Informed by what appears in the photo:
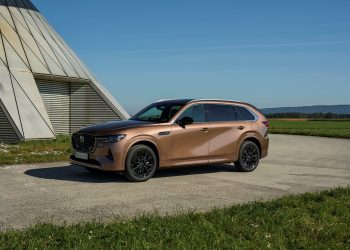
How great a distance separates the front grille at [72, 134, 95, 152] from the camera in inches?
347

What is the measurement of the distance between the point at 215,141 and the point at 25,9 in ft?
55.5

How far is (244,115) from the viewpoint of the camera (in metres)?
10.9

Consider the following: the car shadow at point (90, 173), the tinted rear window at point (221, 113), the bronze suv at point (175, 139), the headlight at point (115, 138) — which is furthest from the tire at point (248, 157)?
the headlight at point (115, 138)

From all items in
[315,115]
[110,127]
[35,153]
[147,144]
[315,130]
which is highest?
[110,127]

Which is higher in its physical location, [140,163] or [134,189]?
[140,163]

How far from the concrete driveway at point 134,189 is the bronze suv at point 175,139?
0.36 m

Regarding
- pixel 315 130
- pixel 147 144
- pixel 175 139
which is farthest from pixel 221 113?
pixel 315 130

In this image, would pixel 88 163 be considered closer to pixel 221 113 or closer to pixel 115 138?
pixel 115 138

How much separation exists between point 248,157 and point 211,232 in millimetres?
5830

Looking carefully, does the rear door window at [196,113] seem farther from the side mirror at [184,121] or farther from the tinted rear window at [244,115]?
the tinted rear window at [244,115]

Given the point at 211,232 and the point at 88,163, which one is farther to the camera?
the point at 88,163

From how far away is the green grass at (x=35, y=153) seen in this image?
37.6 ft

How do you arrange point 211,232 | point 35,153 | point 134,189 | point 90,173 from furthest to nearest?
point 35,153 → point 90,173 → point 134,189 → point 211,232

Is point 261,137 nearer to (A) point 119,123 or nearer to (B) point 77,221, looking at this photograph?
(A) point 119,123
